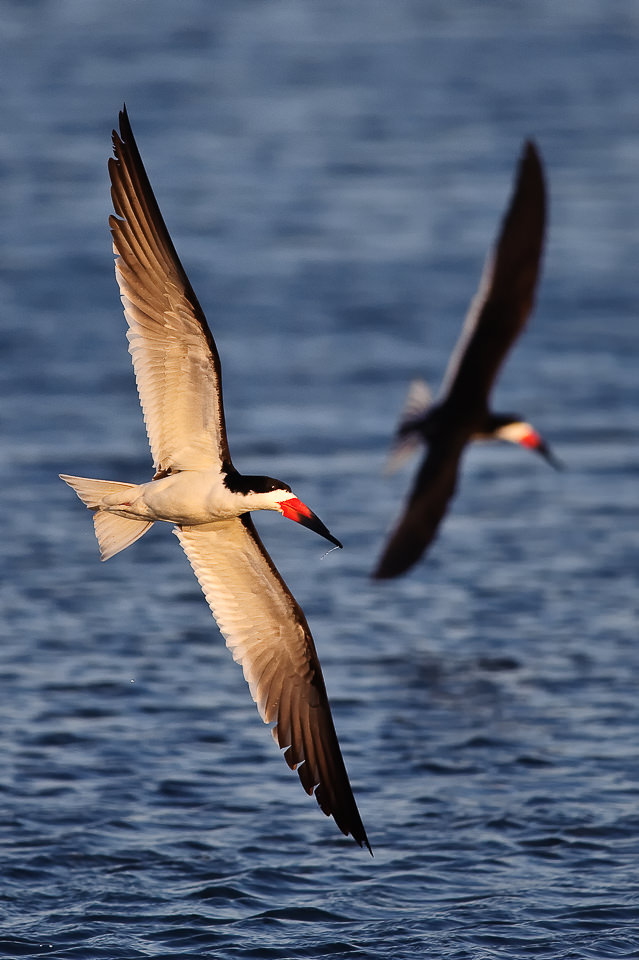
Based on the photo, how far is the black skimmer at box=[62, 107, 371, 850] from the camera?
5.29 m

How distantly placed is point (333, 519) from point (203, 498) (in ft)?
13.7

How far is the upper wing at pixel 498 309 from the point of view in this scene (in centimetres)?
888

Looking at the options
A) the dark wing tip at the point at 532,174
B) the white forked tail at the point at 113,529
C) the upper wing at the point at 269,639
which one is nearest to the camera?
the white forked tail at the point at 113,529

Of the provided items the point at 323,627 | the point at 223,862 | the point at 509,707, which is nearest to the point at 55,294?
the point at 323,627

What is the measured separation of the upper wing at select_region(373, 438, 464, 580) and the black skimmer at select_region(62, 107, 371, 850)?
255 cm

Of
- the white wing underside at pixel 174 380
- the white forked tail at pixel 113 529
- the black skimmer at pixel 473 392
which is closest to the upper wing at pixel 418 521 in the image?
the black skimmer at pixel 473 392

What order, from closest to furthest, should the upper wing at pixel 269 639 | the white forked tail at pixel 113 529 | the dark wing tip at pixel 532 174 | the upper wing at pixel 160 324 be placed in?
the upper wing at pixel 160 324
the white forked tail at pixel 113 529
the upper wing at pixel 269 639
the dark wing tip at pixel 532 174

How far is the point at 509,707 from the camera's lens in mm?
7469

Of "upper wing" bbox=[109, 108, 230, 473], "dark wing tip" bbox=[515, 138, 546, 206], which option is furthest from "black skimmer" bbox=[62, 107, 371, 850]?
"dark wing tip" bbox=[515, 138, 546, 206]

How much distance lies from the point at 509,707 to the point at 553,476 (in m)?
3.40

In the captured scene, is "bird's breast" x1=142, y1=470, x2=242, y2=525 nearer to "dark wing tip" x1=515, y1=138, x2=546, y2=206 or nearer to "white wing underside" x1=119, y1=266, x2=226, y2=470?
"white wing underside" x1=119, y1=266, x2=226, y2=470

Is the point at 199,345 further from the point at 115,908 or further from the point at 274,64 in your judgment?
the point at 274,64

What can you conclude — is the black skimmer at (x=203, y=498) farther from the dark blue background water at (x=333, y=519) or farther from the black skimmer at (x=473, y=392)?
the black skimmer at (x=473, y=392)

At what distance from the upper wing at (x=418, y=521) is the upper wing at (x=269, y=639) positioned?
99.5 inches
